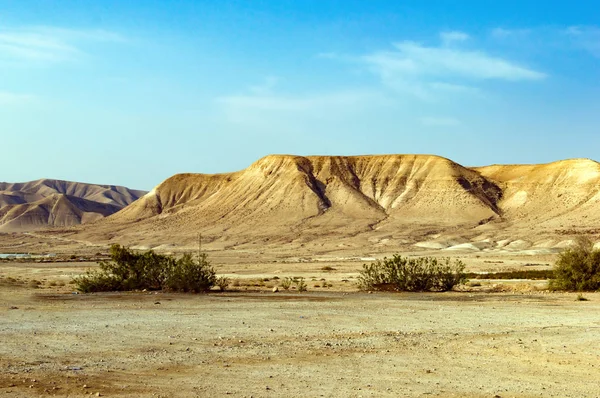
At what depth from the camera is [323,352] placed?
15453 mm

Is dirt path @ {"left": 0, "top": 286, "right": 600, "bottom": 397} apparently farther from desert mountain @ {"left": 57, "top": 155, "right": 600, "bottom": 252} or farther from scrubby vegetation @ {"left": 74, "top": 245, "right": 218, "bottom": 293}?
desert mountain @ {"left": 57, "top": 155, "right": 600, "bottom": 252}

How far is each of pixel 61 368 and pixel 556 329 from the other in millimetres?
11943

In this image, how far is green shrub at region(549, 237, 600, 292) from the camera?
34438mm

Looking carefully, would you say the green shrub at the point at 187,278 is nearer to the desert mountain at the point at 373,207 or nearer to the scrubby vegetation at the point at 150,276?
the scrubby vegetation at the point at 150,276

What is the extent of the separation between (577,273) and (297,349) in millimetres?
22727

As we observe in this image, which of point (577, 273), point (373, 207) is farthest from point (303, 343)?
point (373, 207)

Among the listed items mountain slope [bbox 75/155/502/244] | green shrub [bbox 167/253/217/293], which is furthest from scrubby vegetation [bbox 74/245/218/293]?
mountain slope [bbox 75/155/502/244]

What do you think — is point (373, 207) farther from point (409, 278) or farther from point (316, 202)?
point (409, 278)

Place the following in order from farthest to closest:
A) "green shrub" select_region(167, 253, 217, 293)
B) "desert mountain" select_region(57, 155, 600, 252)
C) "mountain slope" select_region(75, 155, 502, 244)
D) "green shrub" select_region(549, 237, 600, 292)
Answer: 1. "mountain slope" select_region(75, 155, 502, 244)
2. "desert mountain" select_region(57, 155, 600, 252)
3. "green shrub" select_region(549, 237, 600, 292)
4. "green shrub" select_region(167, 253, 217, 293)

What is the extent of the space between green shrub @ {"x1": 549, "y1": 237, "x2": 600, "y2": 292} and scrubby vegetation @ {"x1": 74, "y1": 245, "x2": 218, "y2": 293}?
50.0 ft

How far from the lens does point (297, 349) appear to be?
52.0 ft

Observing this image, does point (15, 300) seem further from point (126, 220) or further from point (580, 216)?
point (126, 220)

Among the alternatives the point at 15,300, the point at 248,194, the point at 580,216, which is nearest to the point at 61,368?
the point at 15,300

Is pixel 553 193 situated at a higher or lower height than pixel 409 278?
higher
